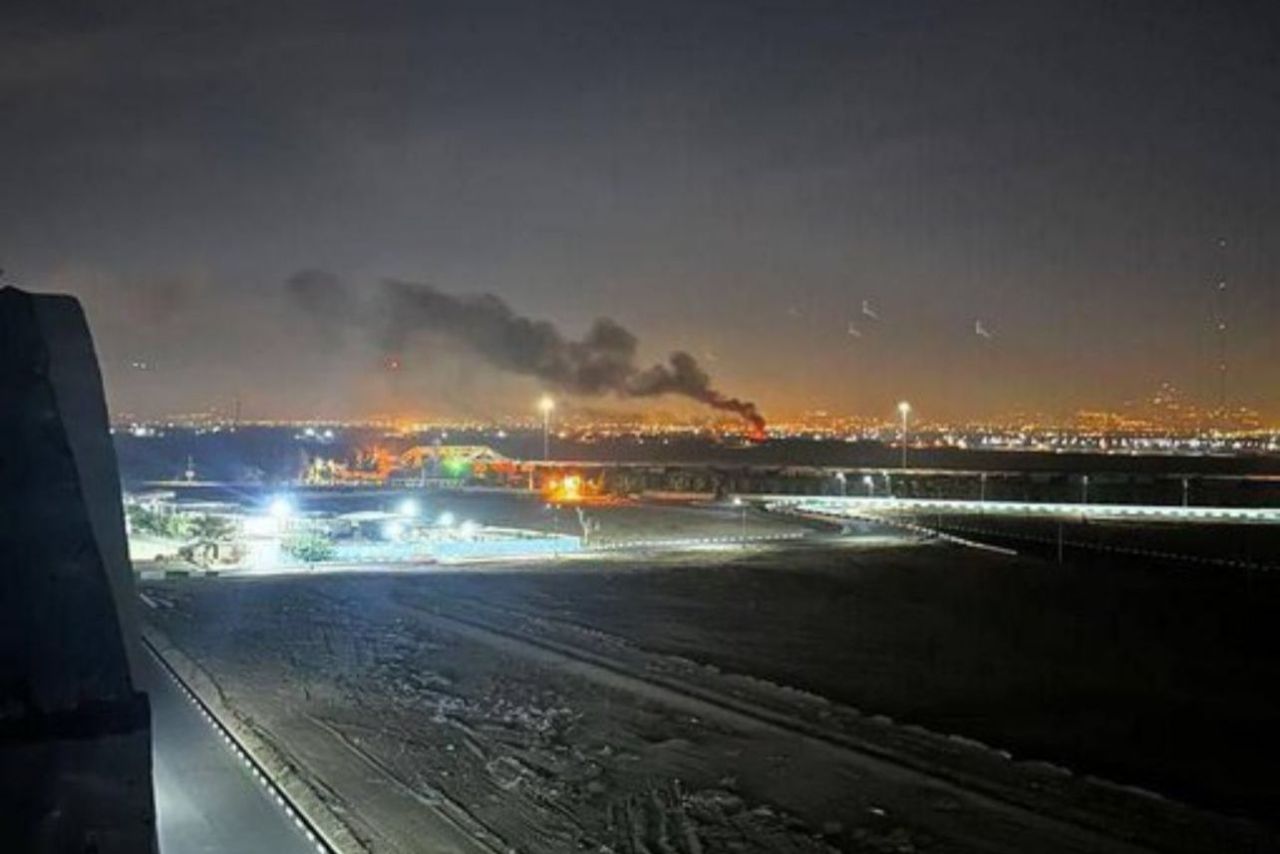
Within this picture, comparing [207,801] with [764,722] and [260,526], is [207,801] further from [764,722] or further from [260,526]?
[260,526]

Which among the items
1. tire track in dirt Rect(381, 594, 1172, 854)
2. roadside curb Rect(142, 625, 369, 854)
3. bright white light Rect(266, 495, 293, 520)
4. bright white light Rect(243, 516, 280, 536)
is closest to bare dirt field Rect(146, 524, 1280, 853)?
tire track in dirt Rect(381, 594, 1172, 854)

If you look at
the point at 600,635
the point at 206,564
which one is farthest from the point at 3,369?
the point at 206,564

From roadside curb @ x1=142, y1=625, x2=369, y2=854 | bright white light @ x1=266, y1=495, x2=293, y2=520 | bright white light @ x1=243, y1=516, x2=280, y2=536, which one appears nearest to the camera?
roadside curb @ x1=142, y1=625, x2=369, y2=854

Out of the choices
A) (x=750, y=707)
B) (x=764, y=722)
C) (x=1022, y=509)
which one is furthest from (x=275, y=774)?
(x=1022, y=509)

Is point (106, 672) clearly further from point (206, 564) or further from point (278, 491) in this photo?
→ point (278, 491)

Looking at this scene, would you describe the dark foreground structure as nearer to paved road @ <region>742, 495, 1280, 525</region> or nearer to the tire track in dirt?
the tire track in dirt
